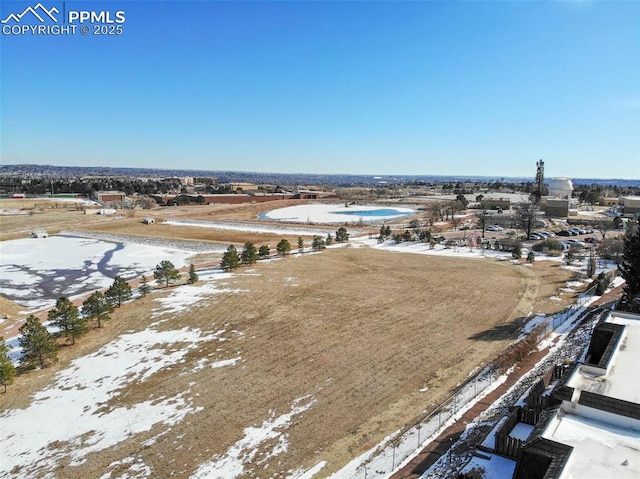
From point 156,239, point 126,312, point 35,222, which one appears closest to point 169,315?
point 126,312

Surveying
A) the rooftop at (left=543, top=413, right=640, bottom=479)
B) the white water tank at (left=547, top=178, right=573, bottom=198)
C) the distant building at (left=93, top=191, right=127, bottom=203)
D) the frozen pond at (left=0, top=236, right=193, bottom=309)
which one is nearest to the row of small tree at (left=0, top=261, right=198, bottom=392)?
the frozen pond at (left=0, top=236, right=193, bottom=309)

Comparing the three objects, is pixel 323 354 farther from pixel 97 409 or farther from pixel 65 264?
pixel 65 264

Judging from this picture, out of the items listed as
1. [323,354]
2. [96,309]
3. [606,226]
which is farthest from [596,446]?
[606,226]

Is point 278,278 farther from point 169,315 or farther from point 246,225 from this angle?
point 246,225

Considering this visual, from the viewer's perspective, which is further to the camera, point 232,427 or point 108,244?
point 108,244

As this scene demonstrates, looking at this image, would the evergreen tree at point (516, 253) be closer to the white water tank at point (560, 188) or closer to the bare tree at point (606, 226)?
the bare tree at point (606, 226)
